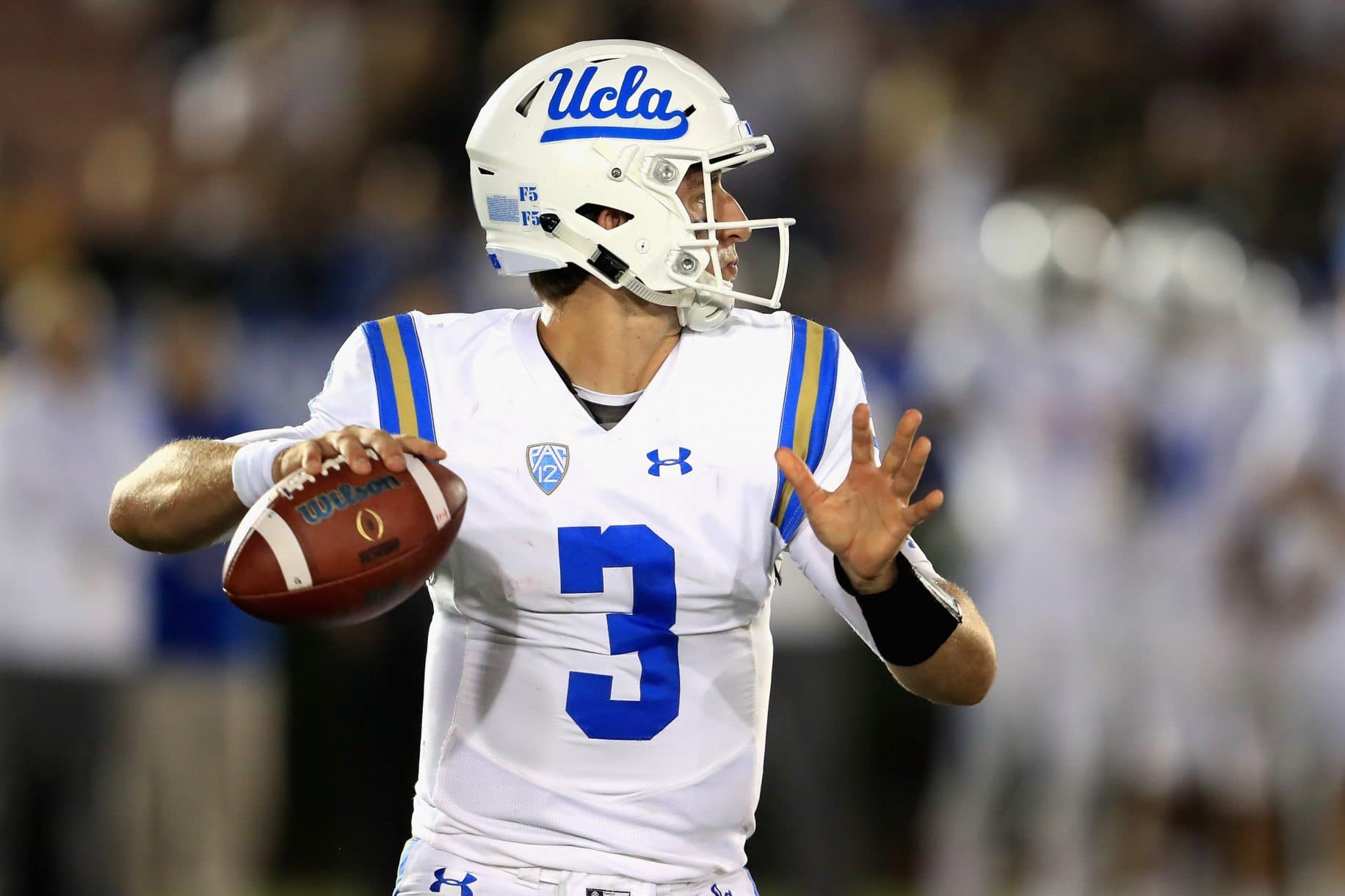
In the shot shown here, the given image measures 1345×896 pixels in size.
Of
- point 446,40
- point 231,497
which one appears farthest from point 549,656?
point 446,40

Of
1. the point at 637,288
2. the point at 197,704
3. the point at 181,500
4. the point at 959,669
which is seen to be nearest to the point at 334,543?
the point at 181,500

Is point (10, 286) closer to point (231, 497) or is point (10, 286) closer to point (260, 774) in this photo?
point (260, 774)

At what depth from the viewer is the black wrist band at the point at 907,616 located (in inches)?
110

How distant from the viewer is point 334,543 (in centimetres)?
265

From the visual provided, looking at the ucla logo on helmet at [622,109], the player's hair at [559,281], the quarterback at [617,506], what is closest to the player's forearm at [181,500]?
the quarterback at [617,506]

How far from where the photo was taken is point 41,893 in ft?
19.9

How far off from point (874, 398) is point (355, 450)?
407 centimetres

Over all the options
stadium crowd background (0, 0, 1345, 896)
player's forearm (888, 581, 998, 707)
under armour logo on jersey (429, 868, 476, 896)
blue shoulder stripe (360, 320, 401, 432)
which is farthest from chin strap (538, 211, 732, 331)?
stadium crowd background (0, 0, 1345, 896)

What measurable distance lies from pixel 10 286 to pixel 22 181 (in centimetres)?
78

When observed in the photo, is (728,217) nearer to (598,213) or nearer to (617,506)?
(598,213)

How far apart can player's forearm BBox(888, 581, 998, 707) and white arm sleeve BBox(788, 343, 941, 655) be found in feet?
0.27

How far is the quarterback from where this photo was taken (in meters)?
2.80

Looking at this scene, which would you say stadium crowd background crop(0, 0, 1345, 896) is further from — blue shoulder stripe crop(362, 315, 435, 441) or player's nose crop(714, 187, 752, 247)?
blue shoulder stripe crop(362, 315, 435, 441)

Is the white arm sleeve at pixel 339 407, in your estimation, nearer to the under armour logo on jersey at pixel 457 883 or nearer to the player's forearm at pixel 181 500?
the player's forearm at pixel 181 500
